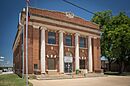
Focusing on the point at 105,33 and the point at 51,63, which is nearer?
the point at 51,63

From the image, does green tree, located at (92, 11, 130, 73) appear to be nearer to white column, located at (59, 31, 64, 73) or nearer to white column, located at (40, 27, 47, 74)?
white column, located at (59, 31, 64, 73)

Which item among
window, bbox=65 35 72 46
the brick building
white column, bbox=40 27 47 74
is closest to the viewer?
the brick building

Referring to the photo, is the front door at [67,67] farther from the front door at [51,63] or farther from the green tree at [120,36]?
the green tree at [120,36]

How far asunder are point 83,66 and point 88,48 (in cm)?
388

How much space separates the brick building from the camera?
3581cm

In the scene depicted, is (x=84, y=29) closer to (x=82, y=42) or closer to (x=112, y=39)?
(x=82, y=42)

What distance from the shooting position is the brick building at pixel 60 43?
117 feet

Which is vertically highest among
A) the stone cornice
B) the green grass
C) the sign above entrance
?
the stone cornice

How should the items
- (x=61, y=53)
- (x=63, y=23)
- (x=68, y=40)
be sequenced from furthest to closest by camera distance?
(x=68, y=40) → (x=63, y=23) → (x=61, y=53)

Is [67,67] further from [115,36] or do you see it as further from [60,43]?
[115,36]

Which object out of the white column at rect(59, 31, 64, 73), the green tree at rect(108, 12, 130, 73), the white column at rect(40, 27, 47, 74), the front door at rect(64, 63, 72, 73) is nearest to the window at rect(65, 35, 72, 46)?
the white column at rect(59, 31, 64, 73)

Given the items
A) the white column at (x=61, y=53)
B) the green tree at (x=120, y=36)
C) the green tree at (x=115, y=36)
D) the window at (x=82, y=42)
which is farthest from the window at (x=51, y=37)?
the green tree at (x=120, y=36)

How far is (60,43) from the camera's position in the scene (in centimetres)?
3959

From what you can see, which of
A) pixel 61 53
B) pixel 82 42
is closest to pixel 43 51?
pixel 61 53
